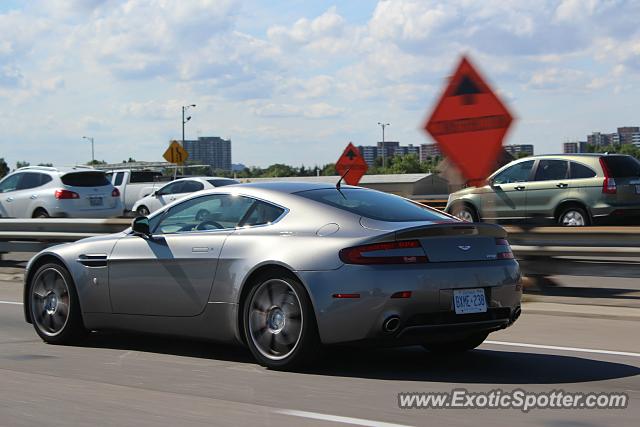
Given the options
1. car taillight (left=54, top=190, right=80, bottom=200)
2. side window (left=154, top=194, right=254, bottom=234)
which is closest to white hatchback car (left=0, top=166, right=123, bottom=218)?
car taillight (left=54, top=190, right=80, bottom=200)

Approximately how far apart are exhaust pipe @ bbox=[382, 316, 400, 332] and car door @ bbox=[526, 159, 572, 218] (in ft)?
40.4

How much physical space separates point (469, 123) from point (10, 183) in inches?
541

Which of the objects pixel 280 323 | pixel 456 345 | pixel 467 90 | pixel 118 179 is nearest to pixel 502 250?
pixel 456 345

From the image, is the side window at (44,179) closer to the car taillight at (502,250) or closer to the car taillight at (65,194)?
the car taillight at (65,194)

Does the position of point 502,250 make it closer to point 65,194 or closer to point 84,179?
point 65,194

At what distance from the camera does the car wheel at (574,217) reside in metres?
17.9

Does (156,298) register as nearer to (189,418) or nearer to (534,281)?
(189,418)

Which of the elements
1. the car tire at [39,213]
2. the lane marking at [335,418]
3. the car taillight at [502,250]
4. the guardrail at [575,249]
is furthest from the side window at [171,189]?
the lane marking at [335,418]

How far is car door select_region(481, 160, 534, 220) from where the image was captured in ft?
62.8

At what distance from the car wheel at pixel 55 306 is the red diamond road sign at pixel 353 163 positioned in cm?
1650

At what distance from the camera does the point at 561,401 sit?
237 inches

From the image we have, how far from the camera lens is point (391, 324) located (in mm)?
6562

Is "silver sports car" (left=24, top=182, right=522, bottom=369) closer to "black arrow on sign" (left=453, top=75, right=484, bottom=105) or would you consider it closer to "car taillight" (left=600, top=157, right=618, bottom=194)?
"black arrow on sign" (left=453, top=75, right=484, bottom=105)

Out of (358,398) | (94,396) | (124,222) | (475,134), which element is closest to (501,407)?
(358,398)
